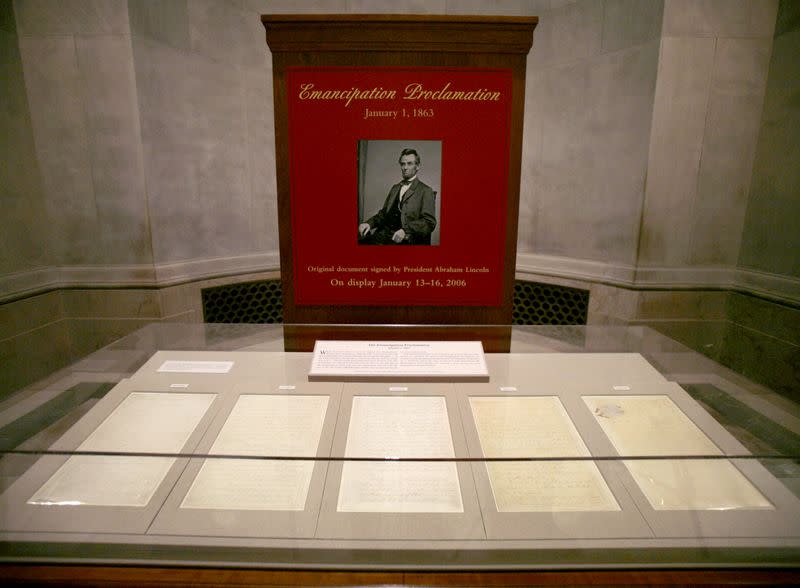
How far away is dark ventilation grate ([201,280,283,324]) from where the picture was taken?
2.77 metres

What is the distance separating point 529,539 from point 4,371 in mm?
2617

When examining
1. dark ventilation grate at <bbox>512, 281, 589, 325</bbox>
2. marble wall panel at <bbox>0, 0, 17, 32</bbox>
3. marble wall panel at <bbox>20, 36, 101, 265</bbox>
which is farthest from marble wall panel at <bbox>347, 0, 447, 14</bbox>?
dark ventilation grate at <bbox>512, 281, 589, 325</bbox>

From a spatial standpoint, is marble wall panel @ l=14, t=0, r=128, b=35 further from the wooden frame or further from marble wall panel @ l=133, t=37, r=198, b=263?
the wooden frame

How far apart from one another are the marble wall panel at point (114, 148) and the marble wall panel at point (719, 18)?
2.77m

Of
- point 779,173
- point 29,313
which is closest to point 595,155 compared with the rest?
point 779,173

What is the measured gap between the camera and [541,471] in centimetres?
60

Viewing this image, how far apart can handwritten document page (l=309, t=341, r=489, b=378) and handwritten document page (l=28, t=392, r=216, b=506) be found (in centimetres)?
26

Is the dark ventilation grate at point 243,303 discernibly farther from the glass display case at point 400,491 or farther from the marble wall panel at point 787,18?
the marble wall panel at point 787,18

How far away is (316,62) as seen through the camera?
0.97 meters

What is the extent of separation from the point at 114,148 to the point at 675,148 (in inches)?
117

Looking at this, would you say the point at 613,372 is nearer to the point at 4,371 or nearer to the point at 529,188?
the point at 529,188

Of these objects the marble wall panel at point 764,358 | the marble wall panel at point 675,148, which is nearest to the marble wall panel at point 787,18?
the marble wall panel at point 675,148

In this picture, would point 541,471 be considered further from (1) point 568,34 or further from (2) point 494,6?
(2) point 494,6

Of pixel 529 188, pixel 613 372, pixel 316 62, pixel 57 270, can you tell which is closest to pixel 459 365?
pixel 613 372
